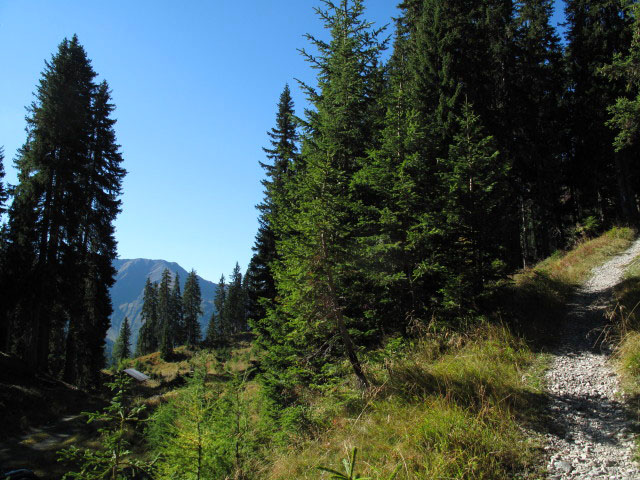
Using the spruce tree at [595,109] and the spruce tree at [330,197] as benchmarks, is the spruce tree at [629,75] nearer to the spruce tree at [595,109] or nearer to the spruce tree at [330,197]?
the spruce tree at [595,109]

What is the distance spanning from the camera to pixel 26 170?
19.2 metres

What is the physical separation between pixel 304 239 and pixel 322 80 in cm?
Result: 506

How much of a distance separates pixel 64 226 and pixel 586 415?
25488 millimetres

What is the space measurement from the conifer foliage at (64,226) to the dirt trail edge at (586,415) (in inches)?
938

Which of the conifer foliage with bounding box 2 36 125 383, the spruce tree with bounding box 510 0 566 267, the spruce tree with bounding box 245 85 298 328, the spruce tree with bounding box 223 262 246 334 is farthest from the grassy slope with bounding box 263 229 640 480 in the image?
the spruce tree with bounding box 223 262 246 334

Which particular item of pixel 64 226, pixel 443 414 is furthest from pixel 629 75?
pixel 64 226

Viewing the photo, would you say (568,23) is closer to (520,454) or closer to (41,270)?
(520,454)

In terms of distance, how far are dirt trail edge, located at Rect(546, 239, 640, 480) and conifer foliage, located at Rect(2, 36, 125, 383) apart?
2383cm

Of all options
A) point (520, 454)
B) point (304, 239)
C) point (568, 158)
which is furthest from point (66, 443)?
point (568, 158)

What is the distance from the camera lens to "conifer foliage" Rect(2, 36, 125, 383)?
18.3 meters

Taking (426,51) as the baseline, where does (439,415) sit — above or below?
below

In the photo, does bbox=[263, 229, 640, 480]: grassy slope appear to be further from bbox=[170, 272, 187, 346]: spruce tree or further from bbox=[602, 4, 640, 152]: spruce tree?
bbox=[170, 272, 187, 346]: spruce tree

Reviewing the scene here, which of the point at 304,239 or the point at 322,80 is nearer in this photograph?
the point at 304,239

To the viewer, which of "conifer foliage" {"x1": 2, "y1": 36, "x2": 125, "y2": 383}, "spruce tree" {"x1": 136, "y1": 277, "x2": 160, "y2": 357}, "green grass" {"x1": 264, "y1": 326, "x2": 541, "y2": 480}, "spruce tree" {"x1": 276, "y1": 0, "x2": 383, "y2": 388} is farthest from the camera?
"spruce tree" {"x1": 136, "y1": 277, "x2": 160, "y2": 357}
